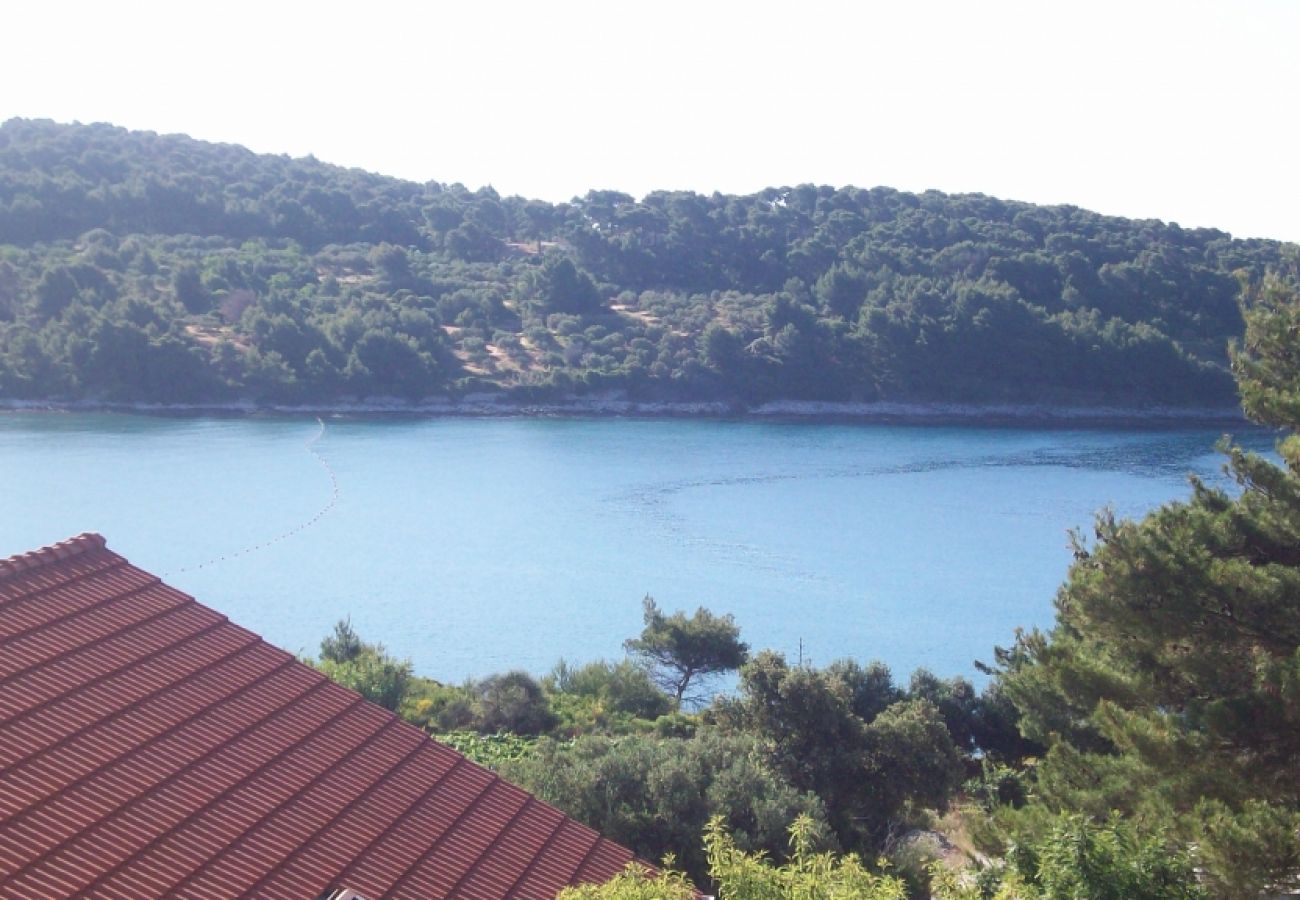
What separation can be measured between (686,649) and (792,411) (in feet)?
117

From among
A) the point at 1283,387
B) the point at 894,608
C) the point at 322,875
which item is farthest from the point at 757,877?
the point at 894,608

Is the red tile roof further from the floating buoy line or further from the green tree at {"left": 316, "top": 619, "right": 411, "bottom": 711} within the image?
the floating buoy line

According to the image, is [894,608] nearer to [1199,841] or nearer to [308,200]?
[1199,841]

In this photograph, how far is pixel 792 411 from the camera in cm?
5172

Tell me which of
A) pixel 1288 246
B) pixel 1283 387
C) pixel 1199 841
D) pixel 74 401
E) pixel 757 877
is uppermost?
pixel 1288 246

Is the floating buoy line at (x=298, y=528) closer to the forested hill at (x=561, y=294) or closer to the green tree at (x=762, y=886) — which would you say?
the forested hill at (x=561, y=294)

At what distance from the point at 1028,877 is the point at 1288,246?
6432mm

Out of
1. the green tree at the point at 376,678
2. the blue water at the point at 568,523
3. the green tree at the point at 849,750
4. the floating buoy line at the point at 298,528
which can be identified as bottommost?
the floating buoy line at the point at 298,528

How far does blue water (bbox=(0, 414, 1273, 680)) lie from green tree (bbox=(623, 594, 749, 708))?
3.05 meters

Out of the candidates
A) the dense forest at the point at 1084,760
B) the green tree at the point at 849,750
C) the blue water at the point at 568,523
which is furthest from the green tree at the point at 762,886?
the blue water at the point at 568,523

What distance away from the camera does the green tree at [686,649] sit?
1672 cm

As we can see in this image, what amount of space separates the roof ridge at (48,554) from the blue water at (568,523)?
46.6 feet

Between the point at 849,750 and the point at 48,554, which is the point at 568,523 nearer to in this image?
the point at 849,750

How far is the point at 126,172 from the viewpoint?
5938 centimetres
